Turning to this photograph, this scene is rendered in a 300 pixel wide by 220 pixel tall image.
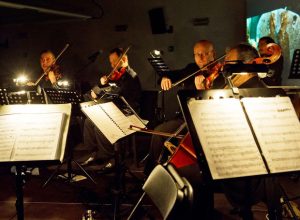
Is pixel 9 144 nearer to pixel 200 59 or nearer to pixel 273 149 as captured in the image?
pixel 273 149

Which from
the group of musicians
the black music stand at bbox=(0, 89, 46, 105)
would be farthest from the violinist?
the black music stand at bbox=(0, 89, 46, 105)

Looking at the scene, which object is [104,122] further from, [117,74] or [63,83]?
[63,83]

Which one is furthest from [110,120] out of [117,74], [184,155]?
[117,74]

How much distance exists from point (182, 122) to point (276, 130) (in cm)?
179

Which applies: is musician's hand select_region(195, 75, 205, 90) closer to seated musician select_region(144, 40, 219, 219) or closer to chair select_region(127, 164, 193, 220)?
seated musician select_region(144, 40, 219, 219)

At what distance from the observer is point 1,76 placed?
23.5 feet

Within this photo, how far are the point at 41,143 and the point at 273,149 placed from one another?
4.31 feet

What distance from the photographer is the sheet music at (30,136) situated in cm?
199

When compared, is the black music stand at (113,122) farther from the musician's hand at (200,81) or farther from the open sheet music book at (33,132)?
the musician's hand at (200,81)

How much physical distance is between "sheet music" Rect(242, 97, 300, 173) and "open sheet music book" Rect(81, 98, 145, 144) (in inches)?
→ 49.4

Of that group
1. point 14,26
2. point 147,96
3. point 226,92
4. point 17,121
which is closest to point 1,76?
point 14,26

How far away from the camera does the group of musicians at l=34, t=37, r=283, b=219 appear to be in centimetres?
196

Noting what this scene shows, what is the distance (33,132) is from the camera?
6.82 feet

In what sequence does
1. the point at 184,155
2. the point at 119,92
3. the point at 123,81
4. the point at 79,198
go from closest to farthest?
the point at 184,155 → the point at 79,198 → the point at 119,92 → the point at 123,81
